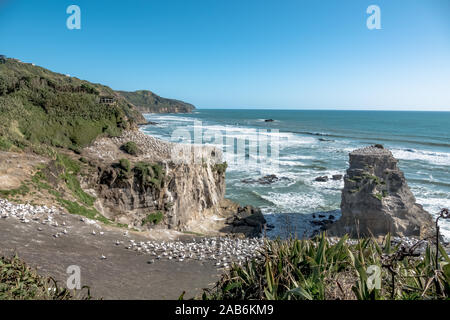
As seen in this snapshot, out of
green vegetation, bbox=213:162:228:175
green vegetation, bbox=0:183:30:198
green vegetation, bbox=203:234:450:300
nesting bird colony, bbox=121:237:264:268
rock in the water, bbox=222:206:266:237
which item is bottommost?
rock in the water, bbox=222:206:266:237

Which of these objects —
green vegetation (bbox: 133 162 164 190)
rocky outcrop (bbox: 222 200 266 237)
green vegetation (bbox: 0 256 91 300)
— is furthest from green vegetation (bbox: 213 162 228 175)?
green vegetation (bbox: 0 256 91 300)

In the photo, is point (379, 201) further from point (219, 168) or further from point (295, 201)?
point (219, 168)

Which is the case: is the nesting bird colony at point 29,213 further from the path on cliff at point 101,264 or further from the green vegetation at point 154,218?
the green vegetation at point 154,218

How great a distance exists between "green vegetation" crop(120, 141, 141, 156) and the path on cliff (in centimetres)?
893

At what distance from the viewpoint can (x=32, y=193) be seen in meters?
9.71

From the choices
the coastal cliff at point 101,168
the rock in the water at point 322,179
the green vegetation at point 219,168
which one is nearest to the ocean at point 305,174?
the rock in the water at point 322,179

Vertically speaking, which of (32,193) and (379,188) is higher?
(32,193)

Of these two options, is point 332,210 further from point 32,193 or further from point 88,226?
point 32,193

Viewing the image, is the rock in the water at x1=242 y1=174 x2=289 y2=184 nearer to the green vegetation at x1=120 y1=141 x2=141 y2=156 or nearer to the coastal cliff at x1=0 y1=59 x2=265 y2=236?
the coastal cliff at x1=0 y1=59 x2=265 y2=236

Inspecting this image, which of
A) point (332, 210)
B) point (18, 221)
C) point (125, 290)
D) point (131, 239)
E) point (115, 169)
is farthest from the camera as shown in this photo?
point (332, 210)

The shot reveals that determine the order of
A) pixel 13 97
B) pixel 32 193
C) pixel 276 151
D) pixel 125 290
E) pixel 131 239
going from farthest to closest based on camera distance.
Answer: pixel 276 151 < pixel 13 97 < pixel 32 193 < pixel 131 239 < pixel 125 290

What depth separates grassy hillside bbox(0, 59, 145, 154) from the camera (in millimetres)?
15375

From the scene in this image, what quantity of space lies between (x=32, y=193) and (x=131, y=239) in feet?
14.0
